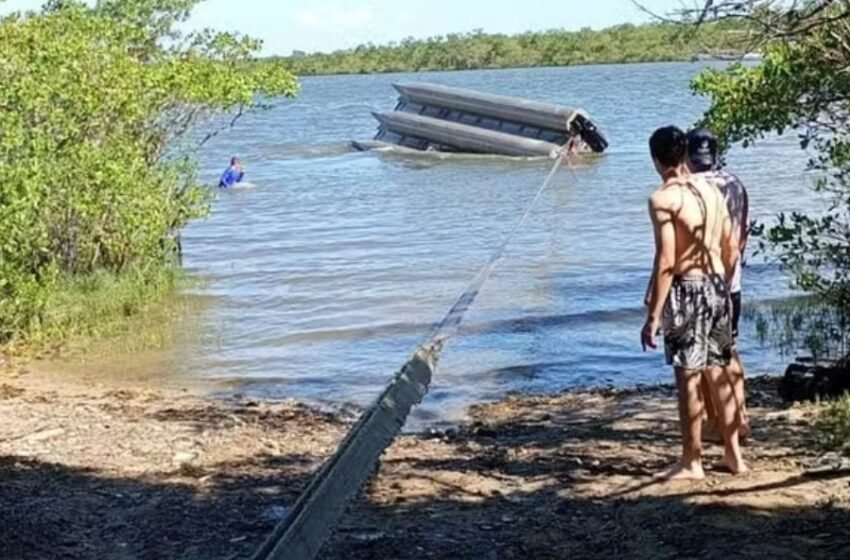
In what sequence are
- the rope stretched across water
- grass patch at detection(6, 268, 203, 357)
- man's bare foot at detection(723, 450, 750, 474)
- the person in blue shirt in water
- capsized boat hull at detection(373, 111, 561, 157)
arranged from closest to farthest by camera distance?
the rope stretched across water < man's bare foot at detection(723, 450, 750, 474) < grass patch at detection(6, 268, 203, 357) < the person in blue shirt in water < capsized boat hull at detection(373, 111, 561, 157)

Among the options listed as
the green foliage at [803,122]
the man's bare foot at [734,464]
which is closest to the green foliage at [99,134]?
the green foliage at [803,122]

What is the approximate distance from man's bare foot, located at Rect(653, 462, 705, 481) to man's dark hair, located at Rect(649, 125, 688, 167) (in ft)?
4.32

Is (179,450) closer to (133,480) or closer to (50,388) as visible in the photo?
(133,480)

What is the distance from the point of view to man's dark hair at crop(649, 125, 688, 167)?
599 cm

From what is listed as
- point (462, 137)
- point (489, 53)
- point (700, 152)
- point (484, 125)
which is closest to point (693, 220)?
point (700, 152)

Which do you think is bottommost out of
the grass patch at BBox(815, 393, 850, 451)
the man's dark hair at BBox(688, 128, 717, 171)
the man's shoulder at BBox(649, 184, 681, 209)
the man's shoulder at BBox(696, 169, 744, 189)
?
the grass patch at BBox(815, 393, 850, 451)

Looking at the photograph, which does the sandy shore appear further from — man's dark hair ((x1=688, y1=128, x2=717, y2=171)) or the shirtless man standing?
man's dark hair ((x1=688, y1=128, x2=717, y2=171))

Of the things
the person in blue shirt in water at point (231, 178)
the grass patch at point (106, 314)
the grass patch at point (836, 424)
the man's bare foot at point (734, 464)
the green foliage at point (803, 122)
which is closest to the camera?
the man's bare foot at point (734, 464)

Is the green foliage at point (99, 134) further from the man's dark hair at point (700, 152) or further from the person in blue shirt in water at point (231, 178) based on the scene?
the person in blue shirt in water at point (231, 178)

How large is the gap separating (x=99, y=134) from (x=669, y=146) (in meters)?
8.56

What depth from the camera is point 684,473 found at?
19.9 ft

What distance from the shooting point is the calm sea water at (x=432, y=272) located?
11297mm

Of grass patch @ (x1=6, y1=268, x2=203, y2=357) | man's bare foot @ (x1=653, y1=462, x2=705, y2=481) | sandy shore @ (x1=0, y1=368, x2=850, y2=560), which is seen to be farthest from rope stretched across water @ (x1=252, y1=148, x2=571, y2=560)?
grass patch @ (x1=6, y1=268, x2=203, y2=357)

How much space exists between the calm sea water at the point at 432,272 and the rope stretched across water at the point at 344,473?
61 cm
